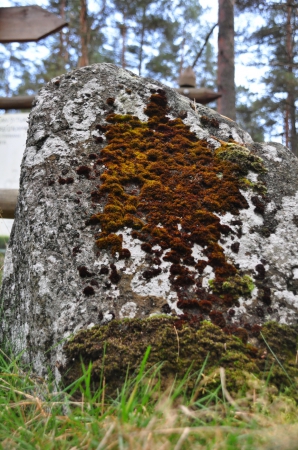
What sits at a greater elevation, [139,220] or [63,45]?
[63,45]

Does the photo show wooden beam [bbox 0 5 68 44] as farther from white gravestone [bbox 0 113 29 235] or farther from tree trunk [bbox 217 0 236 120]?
tree trunk [bbox 217 0 236 120]

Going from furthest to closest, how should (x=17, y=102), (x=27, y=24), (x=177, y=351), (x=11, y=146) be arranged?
(x=17, y=102), (x=27, y=24), (x=11, y=146), (x=177, y=351)

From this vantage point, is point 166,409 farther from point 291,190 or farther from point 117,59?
point 117,59

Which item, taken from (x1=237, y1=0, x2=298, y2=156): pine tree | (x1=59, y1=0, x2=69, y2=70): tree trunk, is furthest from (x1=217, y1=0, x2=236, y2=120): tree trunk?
(x1=59, y1=0, x2=69, y2=70): tree trunk

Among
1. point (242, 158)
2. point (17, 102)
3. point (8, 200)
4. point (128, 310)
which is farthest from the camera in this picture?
point (17, 102)

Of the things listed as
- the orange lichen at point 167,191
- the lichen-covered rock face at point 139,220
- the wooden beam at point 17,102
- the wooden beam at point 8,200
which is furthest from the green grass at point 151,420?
the wooden beam at point 17,102

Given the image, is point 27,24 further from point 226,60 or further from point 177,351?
point 177,351

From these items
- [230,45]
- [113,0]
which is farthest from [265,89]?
[230,45]

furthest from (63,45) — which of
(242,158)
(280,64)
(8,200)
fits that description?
(242,158)
